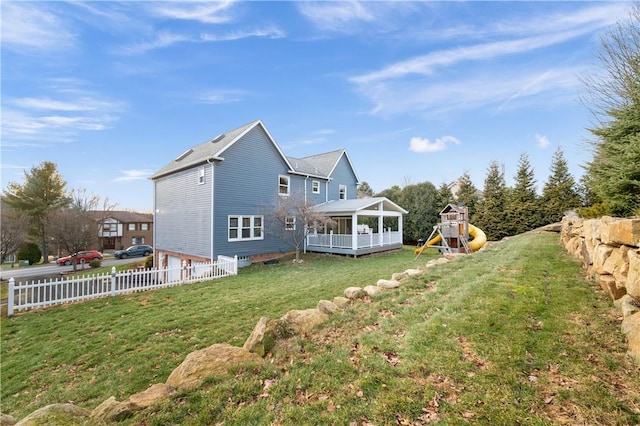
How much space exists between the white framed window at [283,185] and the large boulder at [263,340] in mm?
14010

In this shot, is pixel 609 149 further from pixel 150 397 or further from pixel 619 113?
pixel 150 397

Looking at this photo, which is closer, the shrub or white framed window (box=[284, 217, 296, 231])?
white framed window (box=[284, 217, 296, 231])

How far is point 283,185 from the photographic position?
1795cm

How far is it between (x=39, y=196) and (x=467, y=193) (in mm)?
45960

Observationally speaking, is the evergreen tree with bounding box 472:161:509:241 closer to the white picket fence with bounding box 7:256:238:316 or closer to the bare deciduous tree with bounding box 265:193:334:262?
the bare deciduous tree with bounding box 265:193:334:262

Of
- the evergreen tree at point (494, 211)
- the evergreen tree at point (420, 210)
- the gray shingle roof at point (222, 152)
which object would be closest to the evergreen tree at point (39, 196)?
the gray shingle roof at point (222, 152)

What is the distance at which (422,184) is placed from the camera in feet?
79.8

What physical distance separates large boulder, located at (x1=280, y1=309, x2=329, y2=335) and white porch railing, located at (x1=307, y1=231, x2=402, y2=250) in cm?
1164

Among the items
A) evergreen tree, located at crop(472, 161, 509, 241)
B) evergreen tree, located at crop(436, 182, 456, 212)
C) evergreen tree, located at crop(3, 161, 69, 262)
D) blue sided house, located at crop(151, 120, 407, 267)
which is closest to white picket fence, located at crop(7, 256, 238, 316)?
blue sided house, located at crop(151, 120, 407, 267)

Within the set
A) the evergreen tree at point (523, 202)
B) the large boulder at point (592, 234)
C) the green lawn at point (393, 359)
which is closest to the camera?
the green lawn at point (393, 359)

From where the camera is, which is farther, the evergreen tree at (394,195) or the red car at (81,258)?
the red car at (81,258)

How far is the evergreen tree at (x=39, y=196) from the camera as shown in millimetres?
28828

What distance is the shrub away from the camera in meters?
28.0

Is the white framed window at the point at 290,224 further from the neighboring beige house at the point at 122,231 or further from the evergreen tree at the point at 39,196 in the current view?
the neighboring beige house at the point at 122,231
